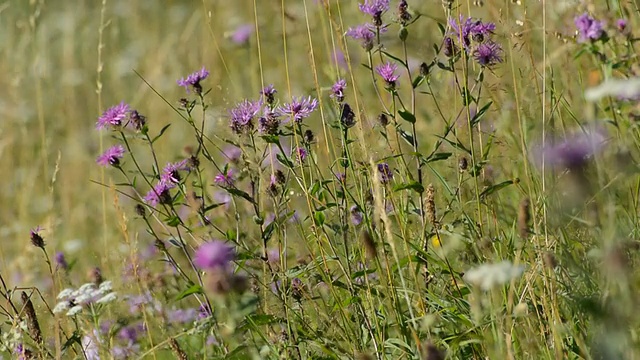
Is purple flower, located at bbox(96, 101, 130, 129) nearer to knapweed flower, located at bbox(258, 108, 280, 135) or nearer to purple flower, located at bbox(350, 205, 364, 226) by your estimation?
knapweed flower, located at bbox(258, 108, 280, 135)

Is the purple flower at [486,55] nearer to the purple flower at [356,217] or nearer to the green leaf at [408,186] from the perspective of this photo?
the green leaf at [408,186]

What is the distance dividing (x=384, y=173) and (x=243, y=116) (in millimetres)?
294

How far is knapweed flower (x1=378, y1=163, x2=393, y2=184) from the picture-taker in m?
1.85

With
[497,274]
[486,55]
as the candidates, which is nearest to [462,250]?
[486,55]

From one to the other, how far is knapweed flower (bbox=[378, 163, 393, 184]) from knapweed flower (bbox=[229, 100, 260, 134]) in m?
0.27

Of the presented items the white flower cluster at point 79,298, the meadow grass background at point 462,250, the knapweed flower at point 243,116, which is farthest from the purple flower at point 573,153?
the white flower cluster at point 79,298

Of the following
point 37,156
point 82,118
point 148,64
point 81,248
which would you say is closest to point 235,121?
point 81,248

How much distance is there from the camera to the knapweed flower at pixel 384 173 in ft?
6.08

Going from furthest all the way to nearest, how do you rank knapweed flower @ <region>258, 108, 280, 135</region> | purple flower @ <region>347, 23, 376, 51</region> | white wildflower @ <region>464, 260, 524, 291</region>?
purple flower @ <region>347, 23, 376, 51</region>
knapweed flower @ <region>258, 108, 280, 135</region>
white wildflower @ <region>464, 260, 524, 291</region>

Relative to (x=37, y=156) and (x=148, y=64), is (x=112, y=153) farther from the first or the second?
(x=37, y=156)

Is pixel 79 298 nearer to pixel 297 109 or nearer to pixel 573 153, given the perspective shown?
pixel 297 109

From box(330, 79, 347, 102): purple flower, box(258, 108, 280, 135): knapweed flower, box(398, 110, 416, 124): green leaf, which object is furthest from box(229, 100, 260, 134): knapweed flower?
box(398, 110, 416, 124): green leaf

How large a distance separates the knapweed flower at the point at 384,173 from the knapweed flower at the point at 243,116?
0.88 feet

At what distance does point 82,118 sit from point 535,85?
459 centimetres
